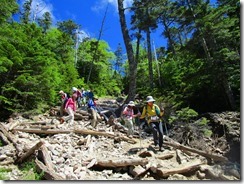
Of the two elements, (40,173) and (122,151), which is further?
(122,151)

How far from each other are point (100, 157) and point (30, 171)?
1.70m

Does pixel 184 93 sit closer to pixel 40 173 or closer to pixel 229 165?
pixel 229 165

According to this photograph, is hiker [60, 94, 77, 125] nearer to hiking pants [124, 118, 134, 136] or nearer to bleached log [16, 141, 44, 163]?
hiking pants [124, 118, 134, 136]

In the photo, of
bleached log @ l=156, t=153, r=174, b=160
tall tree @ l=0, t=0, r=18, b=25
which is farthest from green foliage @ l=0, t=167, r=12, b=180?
tall tree @ l=0, t=0, r=18, b=25

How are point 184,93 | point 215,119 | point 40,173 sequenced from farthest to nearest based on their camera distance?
point 184,93 < point 215,119 < point 40,173

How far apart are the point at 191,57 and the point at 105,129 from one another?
549cm

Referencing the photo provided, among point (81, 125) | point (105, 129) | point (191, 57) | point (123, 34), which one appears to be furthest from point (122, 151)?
point (191, 57)

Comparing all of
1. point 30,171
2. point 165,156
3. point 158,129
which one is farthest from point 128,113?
point 30,171

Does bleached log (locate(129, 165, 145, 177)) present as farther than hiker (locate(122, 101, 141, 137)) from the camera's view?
No

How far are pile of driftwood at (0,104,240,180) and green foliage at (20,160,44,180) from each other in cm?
10

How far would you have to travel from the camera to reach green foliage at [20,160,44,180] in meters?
4.87

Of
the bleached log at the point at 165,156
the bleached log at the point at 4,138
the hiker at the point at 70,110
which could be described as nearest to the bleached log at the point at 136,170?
the bleached log at the point at 165,156

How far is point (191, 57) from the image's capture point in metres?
12.1

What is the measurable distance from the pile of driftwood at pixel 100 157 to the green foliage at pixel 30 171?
4.1 inches
